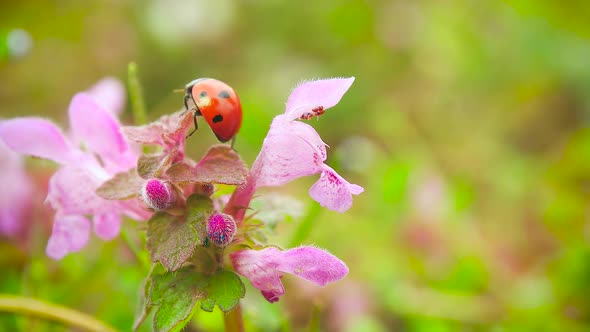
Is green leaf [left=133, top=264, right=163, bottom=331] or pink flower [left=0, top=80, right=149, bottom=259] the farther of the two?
pink flower [left=0, top=80, right=149, bottom=259]

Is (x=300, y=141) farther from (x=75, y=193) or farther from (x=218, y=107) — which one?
(x=75, y=193)

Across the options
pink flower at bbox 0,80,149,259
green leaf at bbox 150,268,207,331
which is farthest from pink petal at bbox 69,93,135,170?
green leaf at bbox 150,268,207,331

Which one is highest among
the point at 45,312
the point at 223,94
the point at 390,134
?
the point at 390,134

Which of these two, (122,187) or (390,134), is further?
(390,134)

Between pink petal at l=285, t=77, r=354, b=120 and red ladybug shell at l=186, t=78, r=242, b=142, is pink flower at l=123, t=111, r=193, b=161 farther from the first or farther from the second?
pink petal at l=285, t=77, r=354, b=120

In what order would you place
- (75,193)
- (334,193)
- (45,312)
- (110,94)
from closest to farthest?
1. (334,193)
2. (75,193)
3. (45,312)
4. (110,94)

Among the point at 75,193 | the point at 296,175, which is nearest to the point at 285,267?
the point at 296,175

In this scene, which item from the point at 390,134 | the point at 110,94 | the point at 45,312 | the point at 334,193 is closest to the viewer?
the point at 334,193
